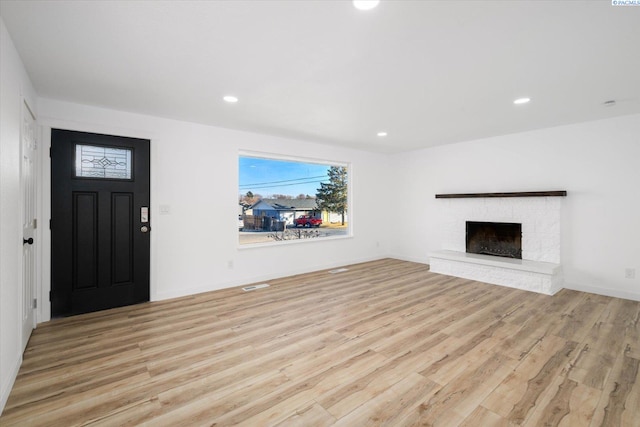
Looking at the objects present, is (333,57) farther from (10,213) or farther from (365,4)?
(10,213)

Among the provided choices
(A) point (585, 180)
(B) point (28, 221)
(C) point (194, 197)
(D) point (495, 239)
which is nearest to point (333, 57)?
(C) point (194, 197)

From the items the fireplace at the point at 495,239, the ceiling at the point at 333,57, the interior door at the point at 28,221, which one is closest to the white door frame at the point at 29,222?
the interior door at the point at 28,221

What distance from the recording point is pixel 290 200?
5.73 m

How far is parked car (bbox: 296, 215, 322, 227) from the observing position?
5.82 m

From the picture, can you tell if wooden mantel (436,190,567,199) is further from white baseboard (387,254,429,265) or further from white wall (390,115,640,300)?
white baseboard (387,254,429,265)

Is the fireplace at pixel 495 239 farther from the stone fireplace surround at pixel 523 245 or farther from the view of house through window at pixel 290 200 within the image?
the view of house through window at pixel 290 200

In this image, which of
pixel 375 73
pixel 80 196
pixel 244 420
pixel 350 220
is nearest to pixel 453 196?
pixel 350 220

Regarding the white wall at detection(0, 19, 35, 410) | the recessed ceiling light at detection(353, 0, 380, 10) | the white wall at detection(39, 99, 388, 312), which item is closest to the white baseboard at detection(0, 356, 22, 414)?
the white wall at detection(0, 19, 35, 410)

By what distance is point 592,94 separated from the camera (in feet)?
10.5

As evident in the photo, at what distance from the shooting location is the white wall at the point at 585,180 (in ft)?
13.0

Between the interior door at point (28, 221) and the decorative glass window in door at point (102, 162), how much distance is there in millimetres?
403

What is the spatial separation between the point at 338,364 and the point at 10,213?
2.74 metres

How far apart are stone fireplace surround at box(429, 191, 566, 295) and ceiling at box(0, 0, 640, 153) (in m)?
1.48

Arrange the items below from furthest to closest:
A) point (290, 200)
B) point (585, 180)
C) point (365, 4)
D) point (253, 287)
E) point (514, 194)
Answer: point (290, 200), point (514, 194), point (253, 287), point (585, 180), point (365, 4)
